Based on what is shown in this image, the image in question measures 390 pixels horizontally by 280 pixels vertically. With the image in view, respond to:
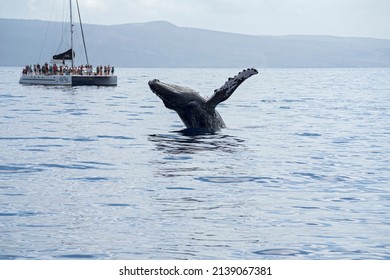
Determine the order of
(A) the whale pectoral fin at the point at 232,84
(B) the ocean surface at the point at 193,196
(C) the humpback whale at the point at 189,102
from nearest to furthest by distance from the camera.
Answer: (B) the ocean surface at the point at 193,196
(A) the whale pectoral fin at the point at 232,84
(C) the humpback whale at the point at 189,102

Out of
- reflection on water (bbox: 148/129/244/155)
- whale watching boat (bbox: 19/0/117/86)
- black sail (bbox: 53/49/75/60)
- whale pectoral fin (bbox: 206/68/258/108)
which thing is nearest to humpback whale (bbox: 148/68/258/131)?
whale pectoral fin (bbox: 206/68/258/108)

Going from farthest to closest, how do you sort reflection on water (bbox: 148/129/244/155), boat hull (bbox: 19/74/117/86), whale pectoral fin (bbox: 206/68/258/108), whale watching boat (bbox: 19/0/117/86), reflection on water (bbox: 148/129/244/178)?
1. whale watching boat (bbox: 19/0/117/86)
2. boat hull (bbox: 19/74/117/86)
3. reflection on water (bbox: 148/129/244/155)
4. whale pectoral fin (bbox: 206/68/258/108)
5. reflection on water (bbox: 148/129/244/178)

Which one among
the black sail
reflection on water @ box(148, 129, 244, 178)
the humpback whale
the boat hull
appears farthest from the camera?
the black sail

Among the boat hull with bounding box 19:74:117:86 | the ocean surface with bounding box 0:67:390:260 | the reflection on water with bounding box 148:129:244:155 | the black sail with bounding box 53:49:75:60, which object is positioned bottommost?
the ocean surface with bounding box 0:67:390:260

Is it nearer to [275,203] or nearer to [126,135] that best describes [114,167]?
[275,203]

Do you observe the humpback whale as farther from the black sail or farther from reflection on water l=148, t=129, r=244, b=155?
the black sail

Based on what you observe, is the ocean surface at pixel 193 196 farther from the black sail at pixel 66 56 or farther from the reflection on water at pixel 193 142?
the black sail at pixel 66 56

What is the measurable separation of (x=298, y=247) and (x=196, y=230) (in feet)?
3.66

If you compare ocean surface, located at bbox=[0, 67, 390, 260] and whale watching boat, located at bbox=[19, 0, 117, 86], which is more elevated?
whale watching boat, located at bbox=[19, 0, 117, 86]

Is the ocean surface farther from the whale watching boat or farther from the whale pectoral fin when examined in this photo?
the whale watching boat

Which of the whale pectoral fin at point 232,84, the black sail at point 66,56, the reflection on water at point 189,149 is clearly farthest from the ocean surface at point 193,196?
the black sail at point 66,56

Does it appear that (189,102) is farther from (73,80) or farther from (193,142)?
(73,80)

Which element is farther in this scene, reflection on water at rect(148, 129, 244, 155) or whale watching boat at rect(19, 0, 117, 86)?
whale watching boat at rect(19, 0, 117, 86)
